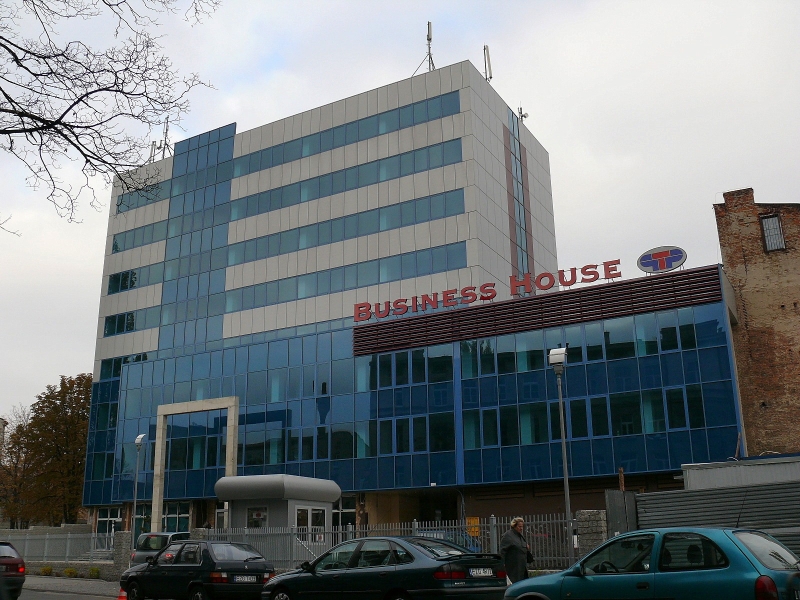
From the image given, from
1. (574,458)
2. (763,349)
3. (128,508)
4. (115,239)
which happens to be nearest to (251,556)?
(574,458)

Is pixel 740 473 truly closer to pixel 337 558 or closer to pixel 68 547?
pixel 337 558

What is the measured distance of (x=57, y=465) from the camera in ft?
190

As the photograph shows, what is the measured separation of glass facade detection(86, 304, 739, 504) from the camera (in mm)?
32094

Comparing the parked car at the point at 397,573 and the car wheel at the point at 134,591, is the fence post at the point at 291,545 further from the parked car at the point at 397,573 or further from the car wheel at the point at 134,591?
the parked car at the point at 397,573

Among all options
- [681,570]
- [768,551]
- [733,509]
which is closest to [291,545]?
[733,509]

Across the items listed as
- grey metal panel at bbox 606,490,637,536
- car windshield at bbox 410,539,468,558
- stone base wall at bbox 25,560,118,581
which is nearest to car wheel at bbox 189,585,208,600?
car windshield at bbox 410,539,468,558

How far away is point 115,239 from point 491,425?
33.9 m

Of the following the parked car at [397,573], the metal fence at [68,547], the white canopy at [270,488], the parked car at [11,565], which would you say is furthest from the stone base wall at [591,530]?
the metal fence at [68,547]

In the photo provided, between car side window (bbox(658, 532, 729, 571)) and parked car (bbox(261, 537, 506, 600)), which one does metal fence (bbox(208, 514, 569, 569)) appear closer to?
parked car (bbox(261, 537, 506, 600))

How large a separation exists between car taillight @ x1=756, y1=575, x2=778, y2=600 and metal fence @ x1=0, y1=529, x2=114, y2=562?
90.3ft

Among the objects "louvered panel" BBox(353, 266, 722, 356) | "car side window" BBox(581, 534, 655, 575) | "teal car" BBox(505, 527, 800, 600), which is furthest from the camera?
"louvered panel" BBox(353, 266, 722, 356)

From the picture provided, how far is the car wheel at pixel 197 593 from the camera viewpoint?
1645cm

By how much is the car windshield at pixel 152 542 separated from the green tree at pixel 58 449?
3274 cm

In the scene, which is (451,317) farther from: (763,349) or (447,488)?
(763,349)
